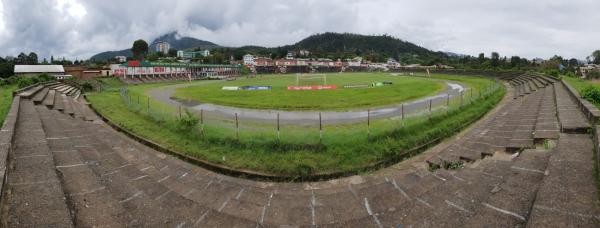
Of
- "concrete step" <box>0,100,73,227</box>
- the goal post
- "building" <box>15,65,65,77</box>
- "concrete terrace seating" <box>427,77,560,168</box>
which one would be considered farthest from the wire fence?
"building" <box>15,65,65,77</box>

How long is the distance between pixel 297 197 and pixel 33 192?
503 centimetres

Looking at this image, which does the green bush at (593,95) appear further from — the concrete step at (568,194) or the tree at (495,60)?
the tree at (495,60)

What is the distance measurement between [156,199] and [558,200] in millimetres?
6785

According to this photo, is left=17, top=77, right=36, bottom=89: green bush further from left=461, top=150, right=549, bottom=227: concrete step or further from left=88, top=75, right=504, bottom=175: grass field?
left=461, top=150, right=549, bottom=227: concrete step

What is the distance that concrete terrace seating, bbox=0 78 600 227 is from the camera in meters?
4.48

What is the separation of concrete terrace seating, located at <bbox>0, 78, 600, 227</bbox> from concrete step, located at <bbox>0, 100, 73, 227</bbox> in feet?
0.04

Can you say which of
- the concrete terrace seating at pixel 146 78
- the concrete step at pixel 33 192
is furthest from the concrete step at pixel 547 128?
the concrete terrace seating at pixel 146 78

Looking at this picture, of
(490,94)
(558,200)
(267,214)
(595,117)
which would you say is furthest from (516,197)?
(490,94)

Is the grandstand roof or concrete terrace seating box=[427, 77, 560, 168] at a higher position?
the grandstand roof

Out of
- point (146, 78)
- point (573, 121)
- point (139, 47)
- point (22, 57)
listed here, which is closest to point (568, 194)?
point (573, 121)

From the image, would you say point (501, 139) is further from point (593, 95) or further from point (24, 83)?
point (24, 83)

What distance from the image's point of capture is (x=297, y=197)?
24.7 feet

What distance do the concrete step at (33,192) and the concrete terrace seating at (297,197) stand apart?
1cm

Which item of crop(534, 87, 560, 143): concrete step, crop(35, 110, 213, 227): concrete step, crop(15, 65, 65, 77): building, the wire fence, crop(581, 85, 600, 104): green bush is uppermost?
crop(15, 65, 65, 77): building
